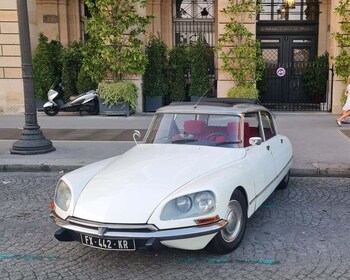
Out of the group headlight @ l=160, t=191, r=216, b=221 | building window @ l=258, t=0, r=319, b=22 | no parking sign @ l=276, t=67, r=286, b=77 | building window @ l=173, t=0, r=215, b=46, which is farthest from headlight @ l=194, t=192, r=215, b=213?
building window @ l=173, t=0, r=215, b=46

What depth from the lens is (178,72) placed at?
1543 cm

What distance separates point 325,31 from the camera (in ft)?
55.9

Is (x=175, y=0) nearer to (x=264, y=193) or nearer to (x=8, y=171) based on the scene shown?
(x=8, y=171)

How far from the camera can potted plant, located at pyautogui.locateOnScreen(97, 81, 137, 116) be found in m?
13.9

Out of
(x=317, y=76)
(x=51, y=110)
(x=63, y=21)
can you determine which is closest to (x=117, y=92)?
(x=51, y=110)

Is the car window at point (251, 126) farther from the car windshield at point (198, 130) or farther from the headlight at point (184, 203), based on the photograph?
the headlight at point (184, 203)

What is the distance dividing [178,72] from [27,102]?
737 centimetres

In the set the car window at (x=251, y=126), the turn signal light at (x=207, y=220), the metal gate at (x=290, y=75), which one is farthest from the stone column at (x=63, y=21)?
the turn signal light at (x=207, y=220)

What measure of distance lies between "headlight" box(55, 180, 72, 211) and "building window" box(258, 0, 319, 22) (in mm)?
14819

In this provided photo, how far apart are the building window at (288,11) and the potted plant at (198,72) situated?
390 cm

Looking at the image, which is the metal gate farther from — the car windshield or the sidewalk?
the car windshield

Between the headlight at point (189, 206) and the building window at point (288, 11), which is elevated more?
the building window at point (288, 11)

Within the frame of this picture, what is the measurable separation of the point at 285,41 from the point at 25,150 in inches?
469

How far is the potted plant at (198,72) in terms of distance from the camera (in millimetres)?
15031
